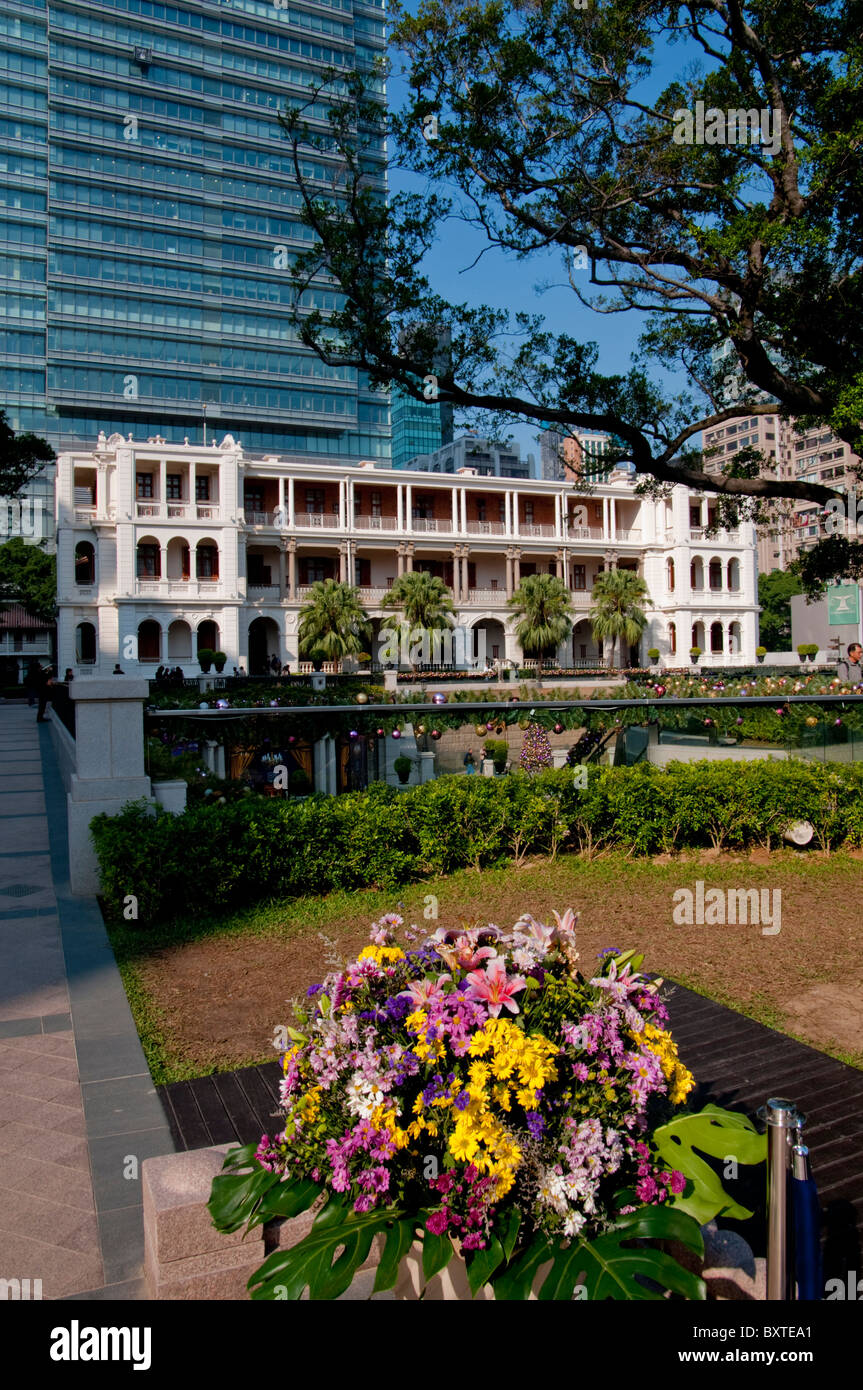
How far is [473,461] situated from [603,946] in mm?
110852

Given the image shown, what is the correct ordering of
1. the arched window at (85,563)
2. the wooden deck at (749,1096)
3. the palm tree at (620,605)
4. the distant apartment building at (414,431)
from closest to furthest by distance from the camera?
the wooden deck at (749,1096) → the arched window at (85,563) → the palm tree at (620,605) → the distant apartment building at (414,431)

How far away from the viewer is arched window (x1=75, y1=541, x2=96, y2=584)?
147ft

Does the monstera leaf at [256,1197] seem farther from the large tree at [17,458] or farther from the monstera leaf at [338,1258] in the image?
the large tree at [17,458]

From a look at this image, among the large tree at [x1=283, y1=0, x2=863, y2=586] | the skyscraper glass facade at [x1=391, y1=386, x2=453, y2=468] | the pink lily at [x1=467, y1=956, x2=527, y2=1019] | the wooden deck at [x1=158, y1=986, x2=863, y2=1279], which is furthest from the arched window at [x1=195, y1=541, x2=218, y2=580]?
the skyscraper glass facade at [x1=391, y1=386, x2=453, y2=468]

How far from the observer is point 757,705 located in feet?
34.4

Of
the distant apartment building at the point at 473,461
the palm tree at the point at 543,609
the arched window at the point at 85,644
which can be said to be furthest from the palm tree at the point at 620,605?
the arched window at the point at 85,644

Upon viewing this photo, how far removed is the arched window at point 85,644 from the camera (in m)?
44.5

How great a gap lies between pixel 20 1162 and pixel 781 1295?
3.00 m

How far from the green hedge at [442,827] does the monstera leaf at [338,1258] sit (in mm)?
5371

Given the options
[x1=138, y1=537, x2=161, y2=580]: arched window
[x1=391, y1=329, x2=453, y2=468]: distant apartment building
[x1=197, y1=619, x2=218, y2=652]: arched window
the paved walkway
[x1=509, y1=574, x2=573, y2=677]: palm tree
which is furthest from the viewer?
[x1=391, y1=329, x2=453, y2=468]: distant apartment building

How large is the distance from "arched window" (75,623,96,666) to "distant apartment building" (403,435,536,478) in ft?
70.6

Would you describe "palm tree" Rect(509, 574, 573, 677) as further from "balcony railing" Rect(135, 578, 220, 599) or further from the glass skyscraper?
the glass skyscraper
